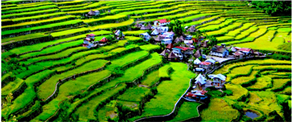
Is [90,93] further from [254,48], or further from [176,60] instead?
[254,48]

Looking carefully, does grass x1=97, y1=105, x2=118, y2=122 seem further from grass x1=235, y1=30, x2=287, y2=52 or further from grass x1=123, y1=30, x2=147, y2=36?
grass x1=235, y1=30, x2=287, y2=52

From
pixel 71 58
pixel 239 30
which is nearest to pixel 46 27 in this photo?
pixel 71 58

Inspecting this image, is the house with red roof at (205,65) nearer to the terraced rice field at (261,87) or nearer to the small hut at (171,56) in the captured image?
the terraced rice field at (261,87)

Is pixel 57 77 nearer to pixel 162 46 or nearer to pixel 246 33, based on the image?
pixel 162 46

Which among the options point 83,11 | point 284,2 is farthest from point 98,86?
point 284,2

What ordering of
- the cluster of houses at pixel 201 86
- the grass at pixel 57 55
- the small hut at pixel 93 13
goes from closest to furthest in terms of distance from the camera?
1. the cluster of houses at pixel 201 86
2. the grass at pixel 57 55
3. the small hut at pixel 93 13

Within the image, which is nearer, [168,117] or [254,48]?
[168,117]

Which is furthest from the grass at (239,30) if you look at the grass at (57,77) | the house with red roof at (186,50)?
the grass at (57,77)
